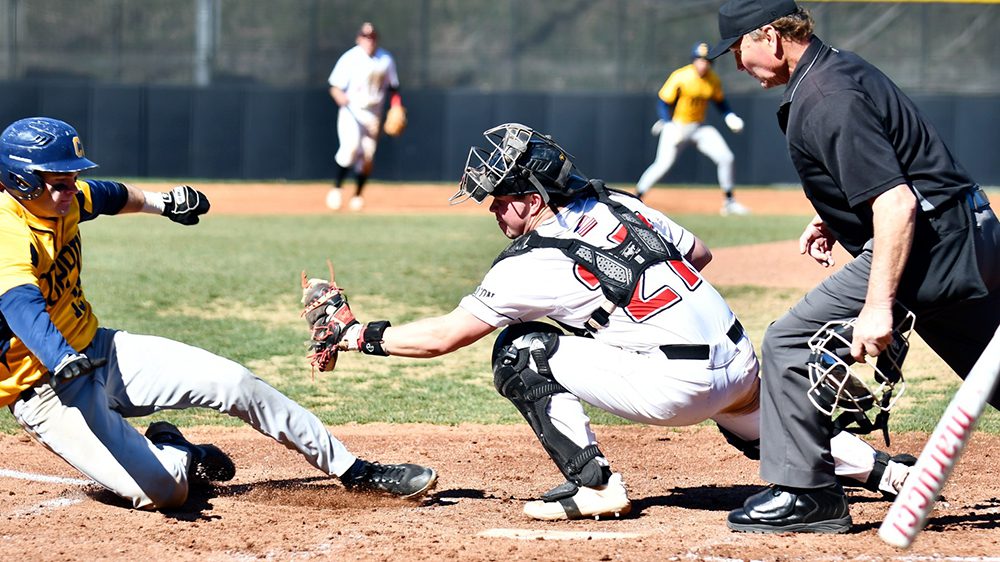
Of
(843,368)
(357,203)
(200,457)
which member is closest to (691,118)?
(357,203)

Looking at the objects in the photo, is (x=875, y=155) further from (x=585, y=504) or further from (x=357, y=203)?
(x=357, y=203)

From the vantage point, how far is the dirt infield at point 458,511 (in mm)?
3883

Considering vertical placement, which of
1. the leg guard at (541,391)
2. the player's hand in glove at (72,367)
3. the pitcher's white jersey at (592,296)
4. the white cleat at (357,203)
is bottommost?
the white cleat at (357,203)

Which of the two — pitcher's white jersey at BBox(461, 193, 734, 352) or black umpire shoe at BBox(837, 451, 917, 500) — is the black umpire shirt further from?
black umpire shoe at BBox(837, 451, 917, 500)

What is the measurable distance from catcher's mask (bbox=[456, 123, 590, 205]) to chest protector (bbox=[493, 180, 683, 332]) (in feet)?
0.53

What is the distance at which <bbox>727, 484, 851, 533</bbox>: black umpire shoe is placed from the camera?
4.03m

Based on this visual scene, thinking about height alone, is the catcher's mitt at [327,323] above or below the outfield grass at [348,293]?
above

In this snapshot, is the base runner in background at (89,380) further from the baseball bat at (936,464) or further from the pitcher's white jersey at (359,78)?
the pitcher's white jersey at (359,78)

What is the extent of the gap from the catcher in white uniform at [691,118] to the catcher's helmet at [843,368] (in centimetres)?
1213

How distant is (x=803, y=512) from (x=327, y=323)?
5.65ft

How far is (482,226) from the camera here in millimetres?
15750

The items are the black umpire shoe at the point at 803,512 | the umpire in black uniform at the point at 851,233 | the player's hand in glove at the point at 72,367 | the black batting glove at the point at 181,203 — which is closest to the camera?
the umpire in black uniform at the point at 851,233

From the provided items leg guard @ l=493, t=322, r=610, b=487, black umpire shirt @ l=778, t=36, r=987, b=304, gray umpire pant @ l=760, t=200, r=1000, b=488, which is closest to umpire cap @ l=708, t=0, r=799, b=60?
black umpire shirt @ l=778, t=36, r=987, b=304

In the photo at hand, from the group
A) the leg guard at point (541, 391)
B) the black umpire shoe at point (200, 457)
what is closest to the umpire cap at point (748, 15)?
the leg guard at point (541, 391)
